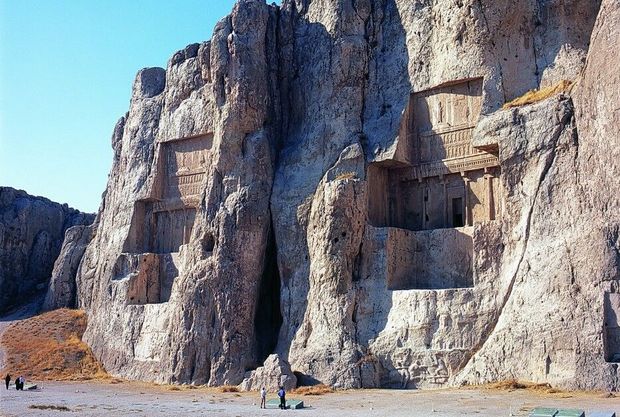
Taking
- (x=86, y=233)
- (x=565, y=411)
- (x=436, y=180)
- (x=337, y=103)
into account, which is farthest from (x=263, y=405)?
(x=86, y=233)

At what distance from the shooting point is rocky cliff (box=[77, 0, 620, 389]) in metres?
25.9

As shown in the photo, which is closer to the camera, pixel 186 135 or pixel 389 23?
pixel 389 23

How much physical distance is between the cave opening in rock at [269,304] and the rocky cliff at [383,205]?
96 millimetres

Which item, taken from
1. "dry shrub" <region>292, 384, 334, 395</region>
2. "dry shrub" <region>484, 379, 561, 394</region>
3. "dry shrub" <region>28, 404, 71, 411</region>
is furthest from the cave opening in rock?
"dry shrub" <region>484, 379, 561, 394</region>

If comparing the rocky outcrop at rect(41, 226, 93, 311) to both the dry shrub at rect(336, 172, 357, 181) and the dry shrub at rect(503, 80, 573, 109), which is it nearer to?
the dry shrub at rect(336, 172, 357, 181)

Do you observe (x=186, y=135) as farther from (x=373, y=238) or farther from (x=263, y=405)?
(x=263, y=405)

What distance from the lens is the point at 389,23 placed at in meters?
34.5

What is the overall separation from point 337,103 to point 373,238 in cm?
662

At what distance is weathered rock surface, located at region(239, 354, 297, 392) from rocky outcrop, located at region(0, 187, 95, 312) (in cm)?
2480

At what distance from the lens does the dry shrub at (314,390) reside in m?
27.6

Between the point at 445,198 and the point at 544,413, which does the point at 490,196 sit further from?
the point at 544,413

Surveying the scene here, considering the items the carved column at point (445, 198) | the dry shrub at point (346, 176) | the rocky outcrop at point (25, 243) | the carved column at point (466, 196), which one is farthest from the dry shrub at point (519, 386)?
the rocky outcrop at point (25, 243)

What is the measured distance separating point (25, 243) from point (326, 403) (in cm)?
3315

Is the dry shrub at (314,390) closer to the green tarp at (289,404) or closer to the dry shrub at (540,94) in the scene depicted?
the green tarp at (289,404)
